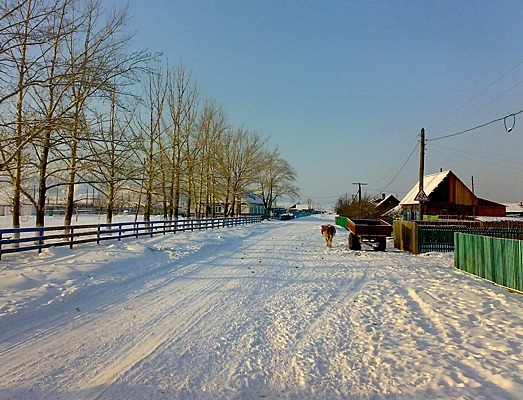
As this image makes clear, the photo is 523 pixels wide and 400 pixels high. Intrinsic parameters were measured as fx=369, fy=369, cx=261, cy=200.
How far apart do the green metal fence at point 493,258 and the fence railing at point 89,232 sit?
12315mm

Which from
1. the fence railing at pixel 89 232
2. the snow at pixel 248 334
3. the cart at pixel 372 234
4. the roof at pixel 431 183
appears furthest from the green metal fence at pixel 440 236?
the roof at pixel 431 183

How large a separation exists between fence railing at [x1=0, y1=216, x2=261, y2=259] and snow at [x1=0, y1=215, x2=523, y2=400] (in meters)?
0.59

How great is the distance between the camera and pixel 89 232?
13.8 meters

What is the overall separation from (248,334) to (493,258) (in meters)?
7.56

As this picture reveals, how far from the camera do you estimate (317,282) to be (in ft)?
32.5

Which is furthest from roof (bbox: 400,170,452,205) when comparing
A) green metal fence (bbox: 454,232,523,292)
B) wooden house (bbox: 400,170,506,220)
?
green metal fence (bbox: 454,232,523,292)

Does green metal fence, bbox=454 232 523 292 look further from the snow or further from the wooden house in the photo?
the wooden house

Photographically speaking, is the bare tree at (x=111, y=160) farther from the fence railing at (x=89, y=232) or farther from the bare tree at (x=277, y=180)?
the bare tree at (x=277, y=180)

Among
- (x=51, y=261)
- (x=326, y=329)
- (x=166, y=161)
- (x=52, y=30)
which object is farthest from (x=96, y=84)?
(x=166, y=161)

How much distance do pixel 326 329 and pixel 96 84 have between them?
22.8 feet

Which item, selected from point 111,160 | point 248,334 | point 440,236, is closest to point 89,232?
point 111,160

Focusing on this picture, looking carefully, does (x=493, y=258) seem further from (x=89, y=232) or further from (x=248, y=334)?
(x=89, y=232)

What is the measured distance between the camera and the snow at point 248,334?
4035mm

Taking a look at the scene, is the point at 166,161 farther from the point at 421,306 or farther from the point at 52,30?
the point at 421,306
